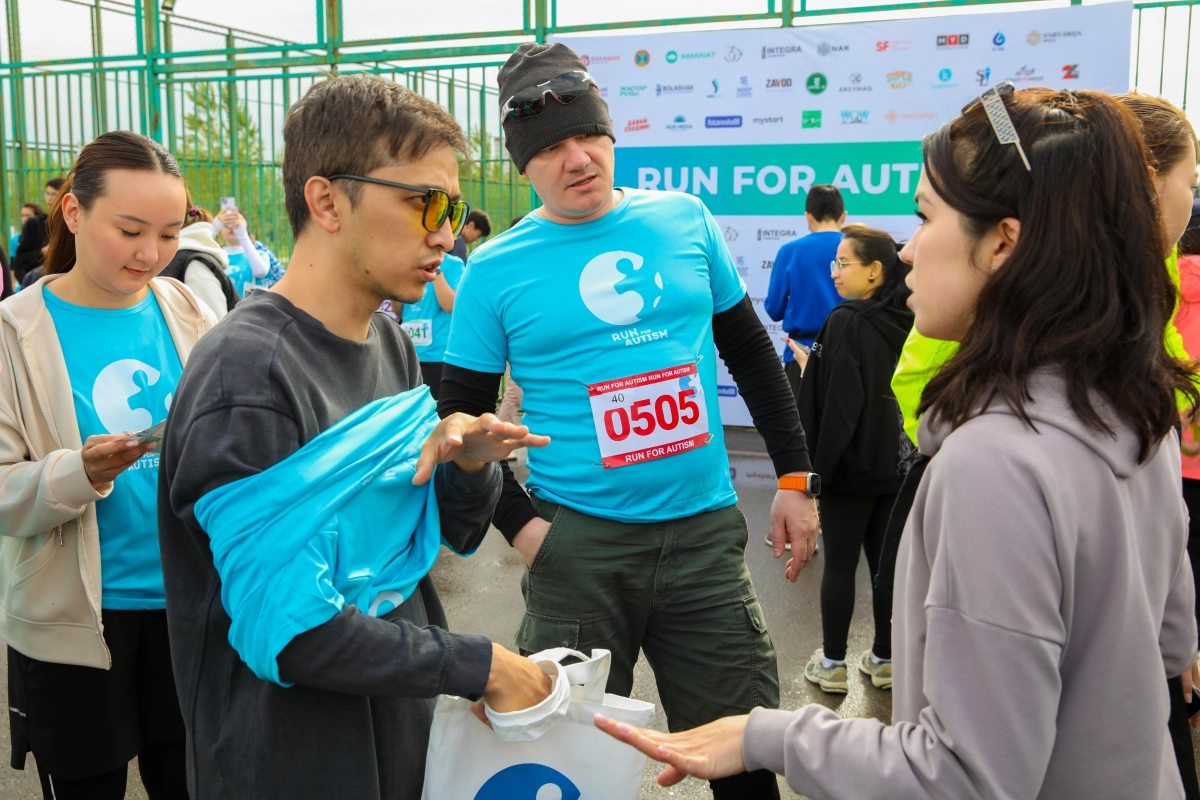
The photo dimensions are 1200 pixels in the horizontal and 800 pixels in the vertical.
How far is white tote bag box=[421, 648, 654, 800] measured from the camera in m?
1.57

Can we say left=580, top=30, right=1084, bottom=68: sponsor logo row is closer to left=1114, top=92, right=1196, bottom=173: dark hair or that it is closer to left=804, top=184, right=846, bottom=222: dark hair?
left=804, top=184, right=846, bottom=222: dark hair

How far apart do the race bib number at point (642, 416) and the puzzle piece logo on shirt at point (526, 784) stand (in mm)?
924

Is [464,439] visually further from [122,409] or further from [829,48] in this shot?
[829,48]

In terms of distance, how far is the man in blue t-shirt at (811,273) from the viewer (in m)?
5.95

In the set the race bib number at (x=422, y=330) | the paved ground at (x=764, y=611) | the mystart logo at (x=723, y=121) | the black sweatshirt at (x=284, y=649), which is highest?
the mystart logo at (x=723, y=121)

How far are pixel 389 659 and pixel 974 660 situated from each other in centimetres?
81

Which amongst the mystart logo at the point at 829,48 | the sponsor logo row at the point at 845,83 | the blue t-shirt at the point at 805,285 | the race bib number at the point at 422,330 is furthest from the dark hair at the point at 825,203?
the race bib number at the point at 422,330

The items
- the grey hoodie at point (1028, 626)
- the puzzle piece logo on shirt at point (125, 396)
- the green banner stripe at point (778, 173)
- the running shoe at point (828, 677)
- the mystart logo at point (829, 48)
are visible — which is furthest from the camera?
the green banner stripe at point (778, 173)

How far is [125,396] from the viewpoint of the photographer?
90.5 inches

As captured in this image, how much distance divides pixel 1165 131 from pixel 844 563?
83.0 inches

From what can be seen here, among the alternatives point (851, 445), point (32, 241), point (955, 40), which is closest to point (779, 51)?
point (955, 40)

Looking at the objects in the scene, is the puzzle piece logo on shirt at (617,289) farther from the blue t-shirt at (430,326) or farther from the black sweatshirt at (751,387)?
the blue t-shirt at (430,326)

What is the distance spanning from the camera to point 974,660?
43.4 inches

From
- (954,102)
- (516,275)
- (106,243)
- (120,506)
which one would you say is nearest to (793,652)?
(516,275)
